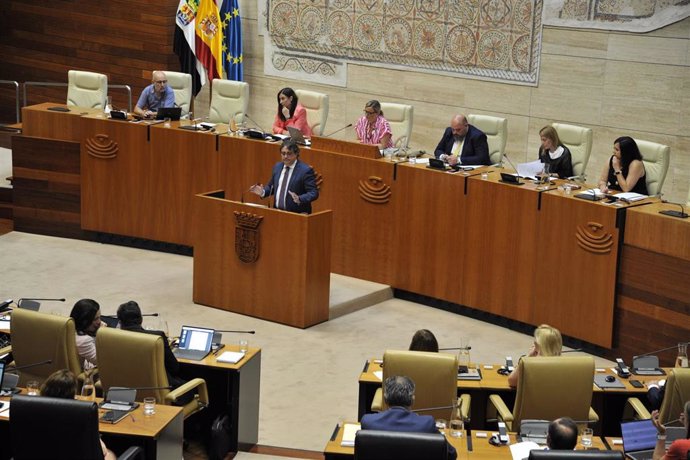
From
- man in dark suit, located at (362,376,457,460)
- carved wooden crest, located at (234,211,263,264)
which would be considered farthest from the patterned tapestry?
man in dark suit, located at (362,376,457,460)

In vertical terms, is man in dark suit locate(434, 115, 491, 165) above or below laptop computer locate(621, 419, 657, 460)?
above

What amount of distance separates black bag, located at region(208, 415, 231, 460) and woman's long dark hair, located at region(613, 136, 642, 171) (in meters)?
4.50

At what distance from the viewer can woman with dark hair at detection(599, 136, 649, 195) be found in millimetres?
9891

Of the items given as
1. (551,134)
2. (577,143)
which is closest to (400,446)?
(551,134)

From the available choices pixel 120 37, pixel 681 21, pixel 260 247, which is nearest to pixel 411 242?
pixel 260 247

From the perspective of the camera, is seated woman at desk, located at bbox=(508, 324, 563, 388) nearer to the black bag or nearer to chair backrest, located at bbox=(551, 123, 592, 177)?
the black bag

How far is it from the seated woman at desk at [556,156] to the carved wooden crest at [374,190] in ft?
4.83

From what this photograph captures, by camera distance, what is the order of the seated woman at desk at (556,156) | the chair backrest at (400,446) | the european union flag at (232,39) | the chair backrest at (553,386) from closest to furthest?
the chair backrest at (400,446) < the chair backrest at (553,386) < the seated woman at desk at (556,156) < the european union flag at (232,39)

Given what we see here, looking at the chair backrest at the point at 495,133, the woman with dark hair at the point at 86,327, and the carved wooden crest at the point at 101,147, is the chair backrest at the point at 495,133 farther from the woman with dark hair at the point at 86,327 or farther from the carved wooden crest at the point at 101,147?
the woman with dark hair at the point at 86,327

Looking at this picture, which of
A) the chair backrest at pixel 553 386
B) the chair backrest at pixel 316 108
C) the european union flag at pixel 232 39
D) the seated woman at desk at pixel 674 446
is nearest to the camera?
the seated woman at desk at pixel 674 446

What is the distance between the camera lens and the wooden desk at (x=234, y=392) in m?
7.28

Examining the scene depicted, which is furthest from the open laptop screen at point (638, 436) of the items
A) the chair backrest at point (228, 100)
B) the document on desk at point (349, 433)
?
the chair backrest at point (228, 100)

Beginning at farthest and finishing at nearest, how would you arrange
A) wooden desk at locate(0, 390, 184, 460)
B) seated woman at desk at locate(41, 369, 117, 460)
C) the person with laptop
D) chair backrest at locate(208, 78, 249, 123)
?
chair backrest at locate(208, 78, 249, 123), the person with laptop, wooden desk at locate(0, 390, 184, 460), seated woman at desk at locate(41, 369, 117, 460)

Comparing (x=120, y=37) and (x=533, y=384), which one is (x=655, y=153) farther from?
(x=120, y=37)
